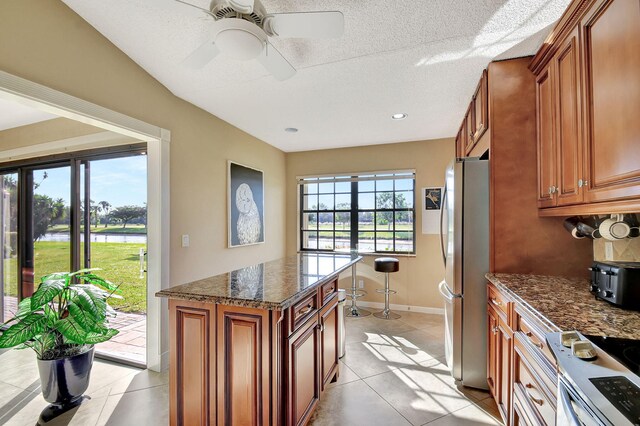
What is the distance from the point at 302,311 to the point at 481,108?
7.17ft

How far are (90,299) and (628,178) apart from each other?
317 cm

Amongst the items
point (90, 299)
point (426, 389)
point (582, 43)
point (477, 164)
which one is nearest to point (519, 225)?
point (477, 164)

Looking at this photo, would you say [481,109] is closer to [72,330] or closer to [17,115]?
[72,330]

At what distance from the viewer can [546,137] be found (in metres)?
1.94

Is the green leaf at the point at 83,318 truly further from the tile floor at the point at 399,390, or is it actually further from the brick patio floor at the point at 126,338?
the tile floor at the point at 399,390

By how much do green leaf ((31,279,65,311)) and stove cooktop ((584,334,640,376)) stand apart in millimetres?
2903

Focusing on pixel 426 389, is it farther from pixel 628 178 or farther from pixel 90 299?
pixel 90 299

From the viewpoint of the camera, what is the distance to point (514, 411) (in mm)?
1624

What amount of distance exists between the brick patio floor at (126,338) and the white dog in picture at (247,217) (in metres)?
1.49

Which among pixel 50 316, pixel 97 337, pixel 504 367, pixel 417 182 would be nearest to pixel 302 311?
pixel 504 367

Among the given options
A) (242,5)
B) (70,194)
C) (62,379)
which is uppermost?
(242,5)

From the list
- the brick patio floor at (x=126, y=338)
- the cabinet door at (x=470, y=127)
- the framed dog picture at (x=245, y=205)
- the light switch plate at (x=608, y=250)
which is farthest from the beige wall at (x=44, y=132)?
the light switch plate at (x=608, y=250)

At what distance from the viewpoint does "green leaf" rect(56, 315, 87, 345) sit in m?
1.95

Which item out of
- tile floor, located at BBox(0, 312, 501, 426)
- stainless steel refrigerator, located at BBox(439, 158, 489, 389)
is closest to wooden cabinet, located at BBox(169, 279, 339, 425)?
tile floor, located at BBox(0, 312, 501, 426)
